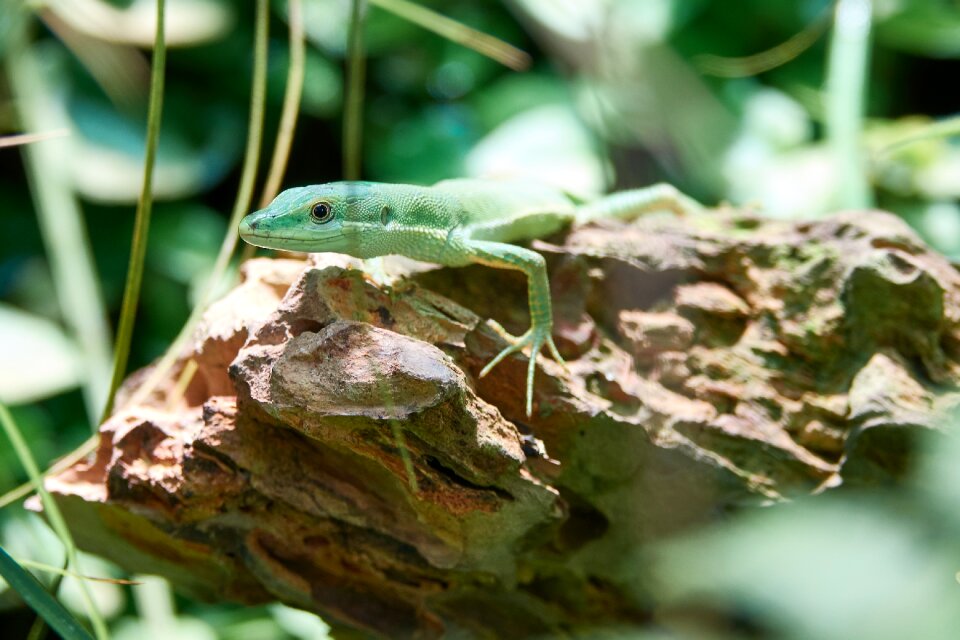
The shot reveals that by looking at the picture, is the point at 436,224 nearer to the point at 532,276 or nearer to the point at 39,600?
the point at 532,276

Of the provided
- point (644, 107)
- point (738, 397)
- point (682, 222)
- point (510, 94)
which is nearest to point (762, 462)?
point (738, 397)

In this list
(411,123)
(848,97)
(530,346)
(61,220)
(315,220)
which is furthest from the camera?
(411,123)

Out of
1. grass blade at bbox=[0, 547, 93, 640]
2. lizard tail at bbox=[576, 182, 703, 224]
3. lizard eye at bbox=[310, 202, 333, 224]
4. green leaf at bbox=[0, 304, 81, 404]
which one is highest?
lizard eye at bbox=[310, 202, 333, 224]

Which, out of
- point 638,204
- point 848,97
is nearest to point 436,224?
point 638,204

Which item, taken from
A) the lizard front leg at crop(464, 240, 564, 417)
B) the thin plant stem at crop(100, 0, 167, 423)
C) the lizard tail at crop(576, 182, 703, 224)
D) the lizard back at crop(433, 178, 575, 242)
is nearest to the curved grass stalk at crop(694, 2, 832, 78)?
the lizard tail at crop(576, 182, 703, 224)

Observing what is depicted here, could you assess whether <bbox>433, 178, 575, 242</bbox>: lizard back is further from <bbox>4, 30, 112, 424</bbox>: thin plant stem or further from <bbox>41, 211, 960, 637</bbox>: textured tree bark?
<bbox>4, 30, 112, 424</bbox>: thin plant stem

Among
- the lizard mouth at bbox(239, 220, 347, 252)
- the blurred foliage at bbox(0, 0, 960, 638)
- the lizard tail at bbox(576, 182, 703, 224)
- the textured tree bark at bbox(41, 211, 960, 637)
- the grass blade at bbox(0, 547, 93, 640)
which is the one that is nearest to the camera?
the grass blade at bbox(0, 547, 93, 640)

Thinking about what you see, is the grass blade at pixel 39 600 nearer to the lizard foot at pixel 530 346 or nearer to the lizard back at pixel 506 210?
the lizard foot at pixel 530 346

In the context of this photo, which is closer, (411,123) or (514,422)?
(514,422)
